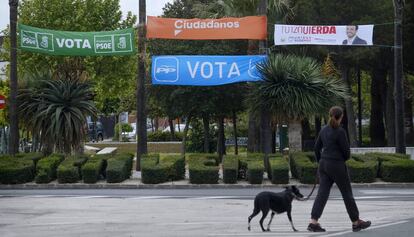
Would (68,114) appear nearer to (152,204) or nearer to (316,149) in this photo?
(152,204)

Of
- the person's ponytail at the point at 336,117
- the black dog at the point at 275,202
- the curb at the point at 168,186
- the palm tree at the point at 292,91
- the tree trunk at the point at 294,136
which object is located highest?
the palm tree at the point at 292,91

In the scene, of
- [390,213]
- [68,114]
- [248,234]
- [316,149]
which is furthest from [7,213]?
[68,114]

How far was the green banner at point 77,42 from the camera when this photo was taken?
25172 millimetres

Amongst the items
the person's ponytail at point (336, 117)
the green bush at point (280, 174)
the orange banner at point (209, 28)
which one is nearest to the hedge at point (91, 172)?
the green bush at point (280, 174)

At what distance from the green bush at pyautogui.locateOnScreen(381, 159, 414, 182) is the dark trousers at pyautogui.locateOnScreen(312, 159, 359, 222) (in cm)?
1119

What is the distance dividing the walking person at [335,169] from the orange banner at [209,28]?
1513 centimetres

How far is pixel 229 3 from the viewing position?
3191 cm

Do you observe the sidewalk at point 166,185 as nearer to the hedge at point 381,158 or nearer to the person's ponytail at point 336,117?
the hedge at point 381,158

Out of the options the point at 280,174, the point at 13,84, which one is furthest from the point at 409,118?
the point at 13,84

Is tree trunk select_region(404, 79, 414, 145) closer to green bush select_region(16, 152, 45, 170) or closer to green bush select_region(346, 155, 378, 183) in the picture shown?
green bush select_region(346, 155, 378, 183)

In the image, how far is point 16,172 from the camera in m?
21.2

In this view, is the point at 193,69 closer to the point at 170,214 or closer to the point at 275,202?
the point at 170,214

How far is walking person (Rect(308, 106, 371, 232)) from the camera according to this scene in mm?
10266

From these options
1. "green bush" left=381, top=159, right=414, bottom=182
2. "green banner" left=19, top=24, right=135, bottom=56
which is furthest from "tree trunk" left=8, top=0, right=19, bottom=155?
"green bush" left=381, top=159, right=414, bottom=182
